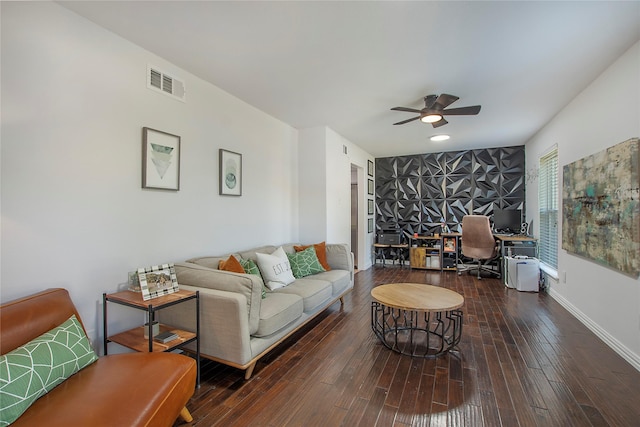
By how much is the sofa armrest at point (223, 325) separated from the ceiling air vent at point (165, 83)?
171cm

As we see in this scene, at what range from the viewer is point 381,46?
235 cm

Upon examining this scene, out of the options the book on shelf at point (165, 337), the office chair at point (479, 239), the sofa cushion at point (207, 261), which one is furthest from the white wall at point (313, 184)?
the office chair at point (479, 239)

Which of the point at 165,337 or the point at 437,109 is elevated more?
the point at 437,109

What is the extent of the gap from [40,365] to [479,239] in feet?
19.3

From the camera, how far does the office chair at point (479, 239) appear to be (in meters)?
5.38

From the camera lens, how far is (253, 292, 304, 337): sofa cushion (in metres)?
2.28

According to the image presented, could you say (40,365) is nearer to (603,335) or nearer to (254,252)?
(254,252)

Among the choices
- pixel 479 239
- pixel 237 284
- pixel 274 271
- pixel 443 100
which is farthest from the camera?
pixel 479 239

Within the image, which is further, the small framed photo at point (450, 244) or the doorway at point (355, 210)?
the doorway at point (355, 210)

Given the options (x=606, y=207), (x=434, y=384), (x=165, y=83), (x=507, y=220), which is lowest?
(x=434, y=384)

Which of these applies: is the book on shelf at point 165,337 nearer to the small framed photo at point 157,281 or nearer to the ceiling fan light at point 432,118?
the small framed photo at point 157,281

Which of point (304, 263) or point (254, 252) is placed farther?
point (304, 263)

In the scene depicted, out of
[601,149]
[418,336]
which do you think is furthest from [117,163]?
[601,149]

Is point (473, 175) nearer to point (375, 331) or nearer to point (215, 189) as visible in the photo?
point (375, 331)
